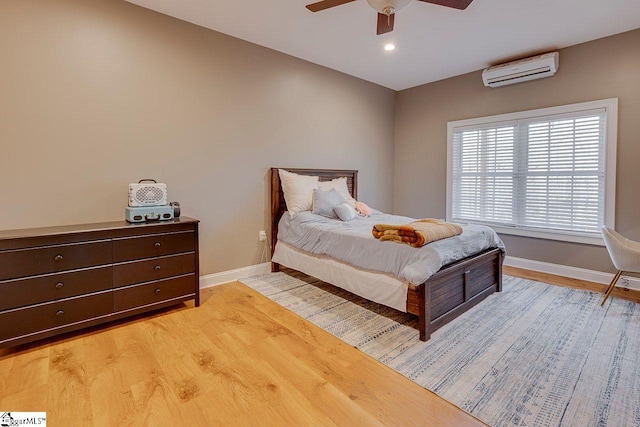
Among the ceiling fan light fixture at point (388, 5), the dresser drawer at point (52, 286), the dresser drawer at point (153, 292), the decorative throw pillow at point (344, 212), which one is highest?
the ceiling fan light fixture at point (388, 5)

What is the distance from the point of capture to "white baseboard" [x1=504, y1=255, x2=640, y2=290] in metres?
3.28

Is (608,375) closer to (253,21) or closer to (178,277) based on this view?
(178,277)

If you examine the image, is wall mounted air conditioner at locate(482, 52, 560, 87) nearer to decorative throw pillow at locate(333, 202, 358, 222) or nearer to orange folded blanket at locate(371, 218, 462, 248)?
orange folded blanket at locate(371, 218, 462, 248)

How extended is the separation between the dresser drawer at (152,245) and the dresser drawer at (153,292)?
0.24 meters

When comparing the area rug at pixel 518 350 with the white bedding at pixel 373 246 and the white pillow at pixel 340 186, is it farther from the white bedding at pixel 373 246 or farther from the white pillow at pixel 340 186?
the white pillow at pixel 340 186

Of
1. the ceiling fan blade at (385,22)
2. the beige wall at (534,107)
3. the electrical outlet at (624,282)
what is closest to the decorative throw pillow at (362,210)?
the beige wall at (534,107)

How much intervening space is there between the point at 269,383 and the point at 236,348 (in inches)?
18.5

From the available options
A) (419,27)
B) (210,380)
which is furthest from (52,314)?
(419,27)

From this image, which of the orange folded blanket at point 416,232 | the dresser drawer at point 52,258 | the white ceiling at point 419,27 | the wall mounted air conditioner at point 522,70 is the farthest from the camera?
the wall mounted air conditioner at point 522,70

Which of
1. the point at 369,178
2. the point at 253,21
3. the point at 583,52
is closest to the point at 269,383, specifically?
the point at 253,21

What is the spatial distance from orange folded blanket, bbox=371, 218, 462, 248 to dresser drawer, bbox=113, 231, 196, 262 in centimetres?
164

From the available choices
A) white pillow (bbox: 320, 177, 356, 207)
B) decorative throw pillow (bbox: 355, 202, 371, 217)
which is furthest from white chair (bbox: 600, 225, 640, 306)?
white pillow (bbox: 320, 177, 356, 207)

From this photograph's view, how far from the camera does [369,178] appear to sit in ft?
16.5

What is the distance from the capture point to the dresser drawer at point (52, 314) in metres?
1.99
